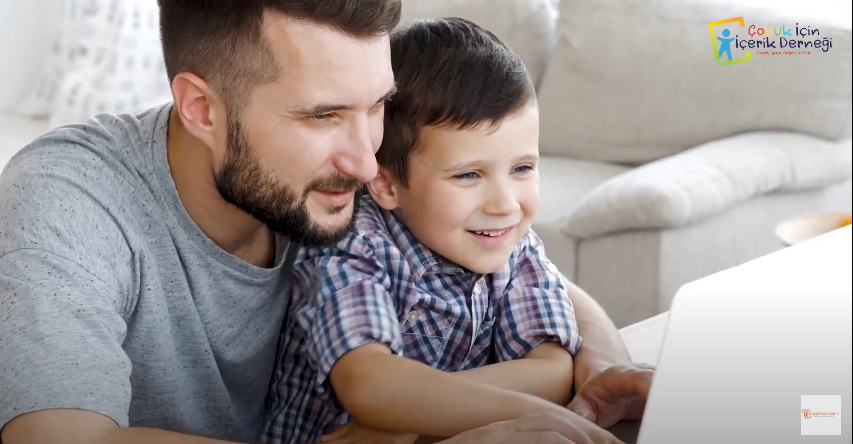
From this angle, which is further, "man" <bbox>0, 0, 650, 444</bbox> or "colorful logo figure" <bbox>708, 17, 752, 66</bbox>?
"colorful logo figure" <bbox>708, 17, 752, 66</bbox>

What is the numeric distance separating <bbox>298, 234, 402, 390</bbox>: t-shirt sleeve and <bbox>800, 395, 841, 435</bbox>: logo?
558 millimetres

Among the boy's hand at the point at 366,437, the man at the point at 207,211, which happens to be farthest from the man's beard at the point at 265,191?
the boy's hand at the point at 366,437

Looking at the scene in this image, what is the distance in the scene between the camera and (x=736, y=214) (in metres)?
2.73

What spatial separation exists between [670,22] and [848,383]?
249cm

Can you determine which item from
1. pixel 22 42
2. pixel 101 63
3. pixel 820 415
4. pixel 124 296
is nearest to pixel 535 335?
pixel 124 296

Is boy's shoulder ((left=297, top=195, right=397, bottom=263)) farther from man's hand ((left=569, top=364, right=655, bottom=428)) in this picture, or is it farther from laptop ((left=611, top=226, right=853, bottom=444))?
laptop ((left=611, top=226, right=853, bottom=444))

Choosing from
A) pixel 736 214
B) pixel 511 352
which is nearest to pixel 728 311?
pixel 511 352

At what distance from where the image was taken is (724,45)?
2.93 metres

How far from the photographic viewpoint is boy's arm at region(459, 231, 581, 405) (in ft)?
3.77

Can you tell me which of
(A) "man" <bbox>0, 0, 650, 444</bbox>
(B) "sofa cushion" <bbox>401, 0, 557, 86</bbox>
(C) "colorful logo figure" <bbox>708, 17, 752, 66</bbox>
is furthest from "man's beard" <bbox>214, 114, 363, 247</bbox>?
(B) "sofa cushion" <bbox>401, 0, 557, 86</bbox>

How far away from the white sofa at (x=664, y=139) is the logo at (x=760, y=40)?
23 millimetres

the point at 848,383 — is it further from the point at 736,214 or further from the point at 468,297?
the point at 736,214

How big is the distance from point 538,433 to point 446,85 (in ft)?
1.62

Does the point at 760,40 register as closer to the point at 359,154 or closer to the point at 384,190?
the point at 384,190
